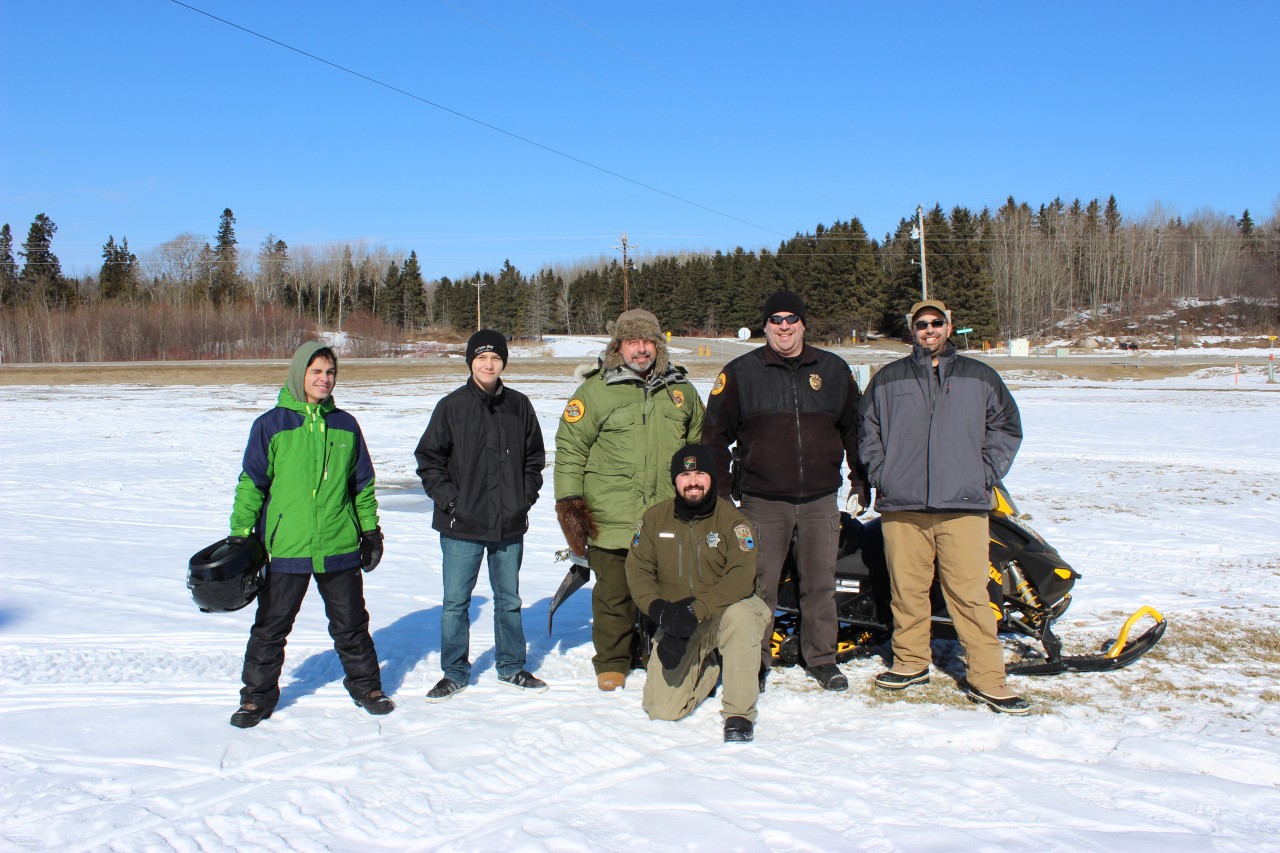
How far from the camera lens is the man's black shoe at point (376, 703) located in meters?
4.05

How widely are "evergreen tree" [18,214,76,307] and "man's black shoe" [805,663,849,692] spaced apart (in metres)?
88.7

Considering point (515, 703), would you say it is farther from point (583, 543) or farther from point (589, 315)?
point (589, 315)

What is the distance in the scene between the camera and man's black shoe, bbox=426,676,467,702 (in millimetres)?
4242

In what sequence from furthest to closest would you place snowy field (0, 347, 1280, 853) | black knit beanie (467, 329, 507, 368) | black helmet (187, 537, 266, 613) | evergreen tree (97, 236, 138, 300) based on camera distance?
1. evergreen tree (97, 236, 138, 300)
2. black knit beanie (467, 329, 507, 368)
3. black helmet (187, 537, 266, 613)
4. snowy field (0, 347, 1280, 853)

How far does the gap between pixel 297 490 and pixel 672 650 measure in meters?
1.85

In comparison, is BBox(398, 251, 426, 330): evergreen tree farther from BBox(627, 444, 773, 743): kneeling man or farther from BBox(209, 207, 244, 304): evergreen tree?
BBox(627, 444, 773, 743): kneeling man

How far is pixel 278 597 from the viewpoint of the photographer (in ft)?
12.9

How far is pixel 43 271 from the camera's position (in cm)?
8138

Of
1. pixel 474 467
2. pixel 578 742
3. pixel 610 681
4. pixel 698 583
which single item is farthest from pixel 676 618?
pixel 474 467

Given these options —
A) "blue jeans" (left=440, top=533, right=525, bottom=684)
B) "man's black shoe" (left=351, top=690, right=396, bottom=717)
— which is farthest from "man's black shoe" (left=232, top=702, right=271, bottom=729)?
"blue jeans" (left=440, top=533, right=525, bottom=684)

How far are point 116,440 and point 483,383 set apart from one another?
14.0 meters

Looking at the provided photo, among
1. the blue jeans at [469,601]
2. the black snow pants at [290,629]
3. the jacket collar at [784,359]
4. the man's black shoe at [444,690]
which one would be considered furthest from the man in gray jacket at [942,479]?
the black snow pants at [290,629]

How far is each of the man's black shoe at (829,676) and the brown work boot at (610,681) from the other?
972 millimetres

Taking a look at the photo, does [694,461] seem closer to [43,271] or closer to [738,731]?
[738,731]
